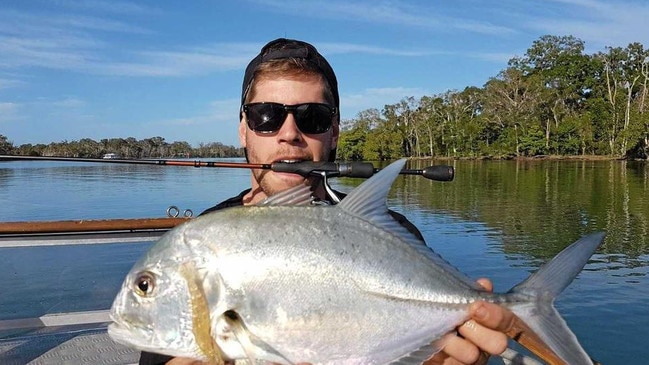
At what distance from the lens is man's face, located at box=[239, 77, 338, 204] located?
11.1 ft

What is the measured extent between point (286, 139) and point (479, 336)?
171 centimetres

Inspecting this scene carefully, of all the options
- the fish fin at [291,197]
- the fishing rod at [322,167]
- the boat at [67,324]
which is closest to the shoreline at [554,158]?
the boat at [67,324]

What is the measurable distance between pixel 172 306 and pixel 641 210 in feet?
93.2

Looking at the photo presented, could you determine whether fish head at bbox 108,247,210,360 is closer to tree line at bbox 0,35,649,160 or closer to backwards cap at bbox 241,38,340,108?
backwards cap at bbox 241,38,340,108

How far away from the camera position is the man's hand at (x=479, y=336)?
2217 millimetres

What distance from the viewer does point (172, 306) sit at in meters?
1.94

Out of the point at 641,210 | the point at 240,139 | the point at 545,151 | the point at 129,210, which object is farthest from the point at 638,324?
the point at 545,151

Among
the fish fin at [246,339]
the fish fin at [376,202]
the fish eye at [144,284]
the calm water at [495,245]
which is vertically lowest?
the calm water at [495,245]

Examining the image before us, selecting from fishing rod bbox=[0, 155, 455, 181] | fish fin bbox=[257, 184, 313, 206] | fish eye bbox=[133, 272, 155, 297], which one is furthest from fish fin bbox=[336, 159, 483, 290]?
fishing rod bbox=[0, 155, 455, 181]

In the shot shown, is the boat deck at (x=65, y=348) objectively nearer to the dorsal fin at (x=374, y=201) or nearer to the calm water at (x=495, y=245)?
the calm water at (x=495, y=245)

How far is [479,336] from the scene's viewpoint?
227cm

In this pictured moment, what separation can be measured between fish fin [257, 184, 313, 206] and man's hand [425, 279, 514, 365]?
830mm

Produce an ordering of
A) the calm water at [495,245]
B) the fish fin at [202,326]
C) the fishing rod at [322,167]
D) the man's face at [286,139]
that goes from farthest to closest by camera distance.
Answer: the calm water at [495,245]
the man's face at [286,139]
the fishing rod at [322,167]
the fish fin at [202,326]

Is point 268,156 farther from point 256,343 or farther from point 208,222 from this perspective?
point 256,343
